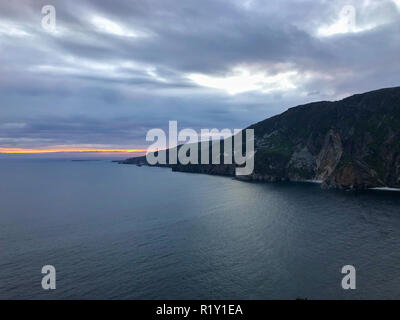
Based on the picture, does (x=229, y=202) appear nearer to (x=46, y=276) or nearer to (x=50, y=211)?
(x=50, y=211)

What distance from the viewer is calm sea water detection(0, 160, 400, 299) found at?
5991cm

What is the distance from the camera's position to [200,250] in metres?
83.0

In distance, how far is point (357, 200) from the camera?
16175 cm

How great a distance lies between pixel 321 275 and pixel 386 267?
18448 millimetres

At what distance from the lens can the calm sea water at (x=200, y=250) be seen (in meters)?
59.9

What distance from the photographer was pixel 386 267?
6875cm

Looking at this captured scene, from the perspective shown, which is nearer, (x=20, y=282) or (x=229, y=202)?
(x=20, y=282)

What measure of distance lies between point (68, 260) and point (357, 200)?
159 metres
